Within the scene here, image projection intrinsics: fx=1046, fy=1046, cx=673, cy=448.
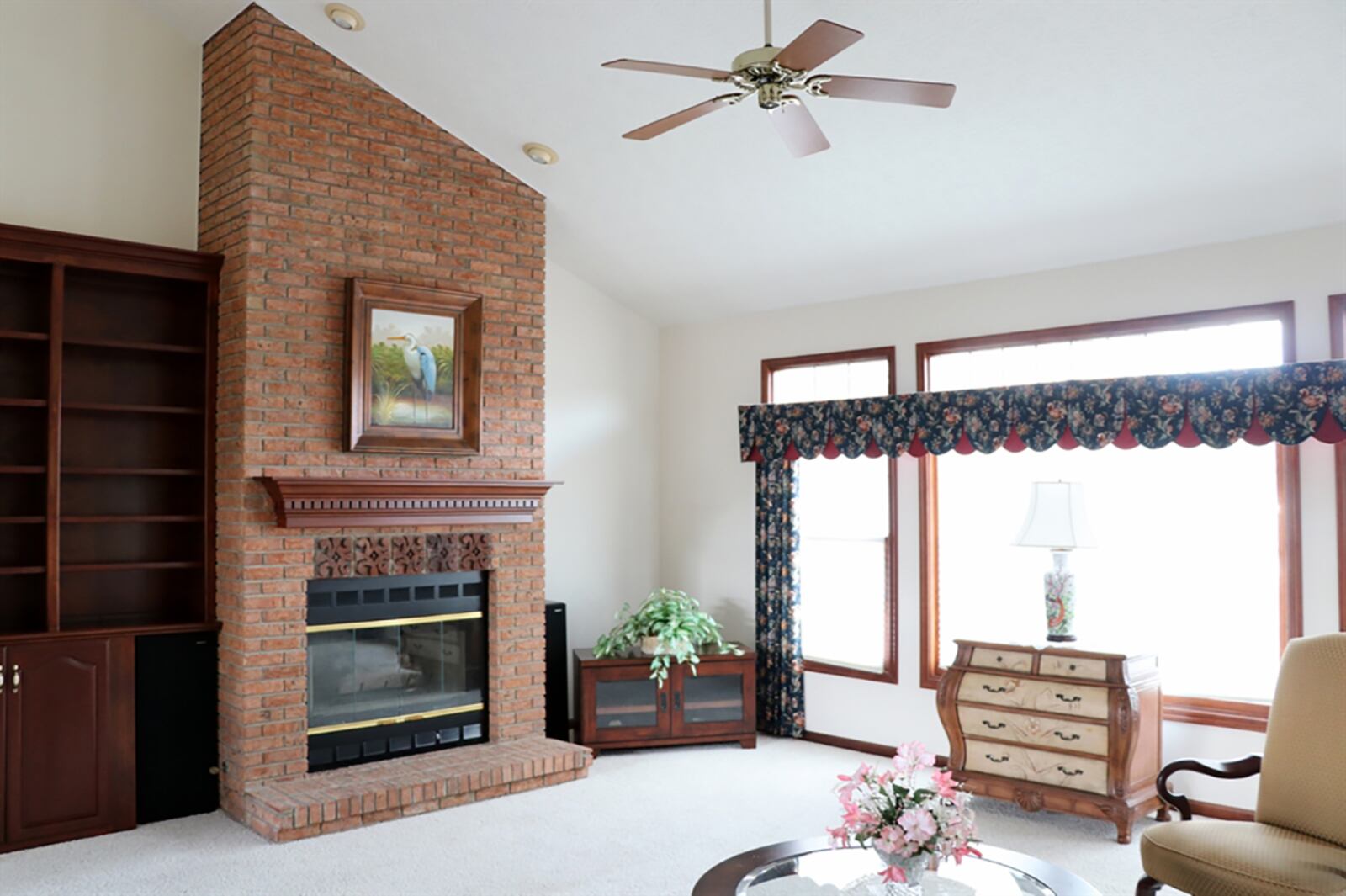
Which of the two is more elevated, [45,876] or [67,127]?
[67,127]

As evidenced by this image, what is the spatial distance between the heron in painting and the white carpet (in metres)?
2.21

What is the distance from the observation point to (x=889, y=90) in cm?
327

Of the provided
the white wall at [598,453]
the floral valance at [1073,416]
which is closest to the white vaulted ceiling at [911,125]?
the floral valance at [1073,416]

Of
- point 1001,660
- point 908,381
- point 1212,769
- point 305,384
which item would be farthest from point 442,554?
point 1212,769

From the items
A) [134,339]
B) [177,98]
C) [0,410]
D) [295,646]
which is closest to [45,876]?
[295,646]

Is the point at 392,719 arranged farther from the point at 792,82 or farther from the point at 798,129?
the point at 792,82

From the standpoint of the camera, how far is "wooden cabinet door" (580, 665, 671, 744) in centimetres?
638

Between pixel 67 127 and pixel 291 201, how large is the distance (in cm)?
118

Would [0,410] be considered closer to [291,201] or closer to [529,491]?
[291,201]

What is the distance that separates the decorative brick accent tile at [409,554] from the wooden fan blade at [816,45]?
354 centimetres

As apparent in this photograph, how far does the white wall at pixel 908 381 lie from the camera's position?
16.0 ft

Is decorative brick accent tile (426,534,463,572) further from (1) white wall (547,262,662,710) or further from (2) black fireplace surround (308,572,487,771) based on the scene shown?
(1) white wall (547,262,662,710)

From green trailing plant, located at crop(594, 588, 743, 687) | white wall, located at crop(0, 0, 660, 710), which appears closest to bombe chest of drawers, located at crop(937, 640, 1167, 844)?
green trailing plant, located at crop(594, 588, 743, 687)

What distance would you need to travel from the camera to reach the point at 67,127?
17.5 feet
